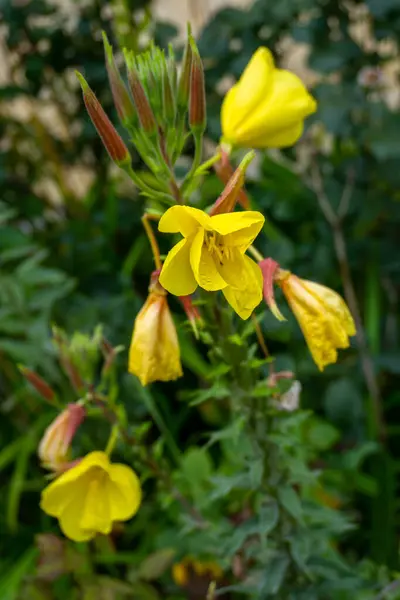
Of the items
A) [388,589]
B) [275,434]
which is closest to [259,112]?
[275,434]

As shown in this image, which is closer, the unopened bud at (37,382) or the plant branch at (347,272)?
the unopened bud at (37,382)

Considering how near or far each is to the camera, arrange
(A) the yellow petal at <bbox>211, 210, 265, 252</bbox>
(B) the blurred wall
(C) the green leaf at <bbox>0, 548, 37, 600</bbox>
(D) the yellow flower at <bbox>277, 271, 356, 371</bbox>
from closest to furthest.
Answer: (A) the yellow petal at <bbox>211, 210, 265, 252</bbox>
(D) the yellow flower at <bbox>277, 271, 356, 371</bbox>
(C) the green leaf at <bbox>0, 548, 37, 600</bbox>
(B) the blurred wall

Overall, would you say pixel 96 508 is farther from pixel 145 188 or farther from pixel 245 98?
pixel 245 98

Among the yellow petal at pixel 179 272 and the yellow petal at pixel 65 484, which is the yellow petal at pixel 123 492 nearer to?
the yellow petal at pixel 65 484

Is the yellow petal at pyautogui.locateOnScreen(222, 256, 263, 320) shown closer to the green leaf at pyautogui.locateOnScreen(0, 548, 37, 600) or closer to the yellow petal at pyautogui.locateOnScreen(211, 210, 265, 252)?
the yellow petal at pyautogui.locateOnScreen(211, 210, 265, 252)

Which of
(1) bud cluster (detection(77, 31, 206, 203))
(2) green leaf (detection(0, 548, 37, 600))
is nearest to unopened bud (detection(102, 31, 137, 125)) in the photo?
(1) bud cluster (detection(77, 31, 206, 203))

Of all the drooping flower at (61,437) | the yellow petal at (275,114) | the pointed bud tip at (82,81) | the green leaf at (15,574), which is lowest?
the green leaf at (15,574)

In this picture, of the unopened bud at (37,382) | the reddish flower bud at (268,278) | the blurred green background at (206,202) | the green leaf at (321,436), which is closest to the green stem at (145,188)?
the reddish flower bud at (268,278)

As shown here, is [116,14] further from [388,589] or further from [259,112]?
[388,589]
